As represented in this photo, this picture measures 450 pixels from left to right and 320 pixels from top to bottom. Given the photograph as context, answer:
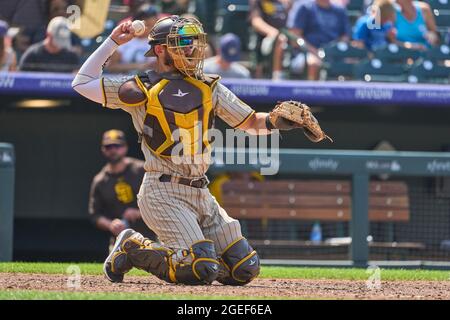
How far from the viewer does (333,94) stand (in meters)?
9.95

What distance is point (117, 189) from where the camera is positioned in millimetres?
9383

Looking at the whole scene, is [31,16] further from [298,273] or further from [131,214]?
[298,273]

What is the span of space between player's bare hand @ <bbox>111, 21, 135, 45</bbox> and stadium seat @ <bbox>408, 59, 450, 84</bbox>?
552 centimetres

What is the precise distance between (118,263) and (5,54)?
4.54 metres

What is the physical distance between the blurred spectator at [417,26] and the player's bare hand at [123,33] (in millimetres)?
5824

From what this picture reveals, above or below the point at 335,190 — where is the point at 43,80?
above

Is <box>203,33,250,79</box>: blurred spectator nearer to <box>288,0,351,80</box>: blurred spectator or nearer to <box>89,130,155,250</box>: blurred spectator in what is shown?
<box>288,0,351,80</box>: blurred spectator

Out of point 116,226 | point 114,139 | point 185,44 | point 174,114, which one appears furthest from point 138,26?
point 114,139

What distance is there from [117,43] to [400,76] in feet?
18.0

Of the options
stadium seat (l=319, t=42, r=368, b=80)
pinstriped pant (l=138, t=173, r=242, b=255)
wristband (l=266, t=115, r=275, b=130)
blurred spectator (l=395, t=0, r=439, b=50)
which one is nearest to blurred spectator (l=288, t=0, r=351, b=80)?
stadium seat (l=319, t=42, r=368, b=80)

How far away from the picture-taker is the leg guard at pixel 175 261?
5.34m

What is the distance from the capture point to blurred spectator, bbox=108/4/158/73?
9.83m
